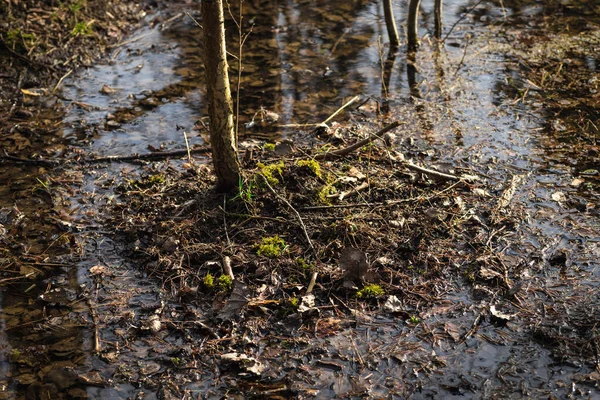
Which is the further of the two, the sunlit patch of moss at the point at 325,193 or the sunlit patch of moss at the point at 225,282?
the sunlit patch of moss at the point at 325,193

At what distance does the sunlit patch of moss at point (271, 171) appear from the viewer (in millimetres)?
4809

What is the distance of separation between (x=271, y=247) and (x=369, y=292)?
30.5 inches

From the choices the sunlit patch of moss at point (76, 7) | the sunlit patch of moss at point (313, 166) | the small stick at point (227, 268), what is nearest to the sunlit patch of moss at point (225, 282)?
the small stick at point (227, 268)

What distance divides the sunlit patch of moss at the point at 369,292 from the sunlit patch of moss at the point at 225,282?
84cm

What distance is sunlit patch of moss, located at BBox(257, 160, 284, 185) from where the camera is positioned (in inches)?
189

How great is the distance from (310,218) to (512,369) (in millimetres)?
1782

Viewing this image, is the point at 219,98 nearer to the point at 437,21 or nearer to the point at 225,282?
the point at 225,282

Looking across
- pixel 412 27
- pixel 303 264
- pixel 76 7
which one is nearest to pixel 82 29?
pixel 76 7

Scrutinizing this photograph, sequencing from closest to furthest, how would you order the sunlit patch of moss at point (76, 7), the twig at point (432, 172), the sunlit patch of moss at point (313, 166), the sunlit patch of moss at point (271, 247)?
the sunlit patch of moss at point (271, 247), the sunlit patch of moss at point (313, 166), the twig at point (432, 172), the sunlit patch of moss at point (76, 7)

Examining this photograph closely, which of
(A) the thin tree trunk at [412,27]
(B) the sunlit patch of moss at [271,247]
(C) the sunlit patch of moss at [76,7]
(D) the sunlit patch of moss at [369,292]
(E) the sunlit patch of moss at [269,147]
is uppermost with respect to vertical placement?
(C) the sunlit patch of moss at [76,7]

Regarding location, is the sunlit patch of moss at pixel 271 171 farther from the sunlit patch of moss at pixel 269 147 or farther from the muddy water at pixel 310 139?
the muddy water at pixel 310 139

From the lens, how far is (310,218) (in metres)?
4.62

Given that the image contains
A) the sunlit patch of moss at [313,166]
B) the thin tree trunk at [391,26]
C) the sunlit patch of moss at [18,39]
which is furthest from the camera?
the thin tree trunk at [391,26]

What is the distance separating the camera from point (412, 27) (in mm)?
7750
